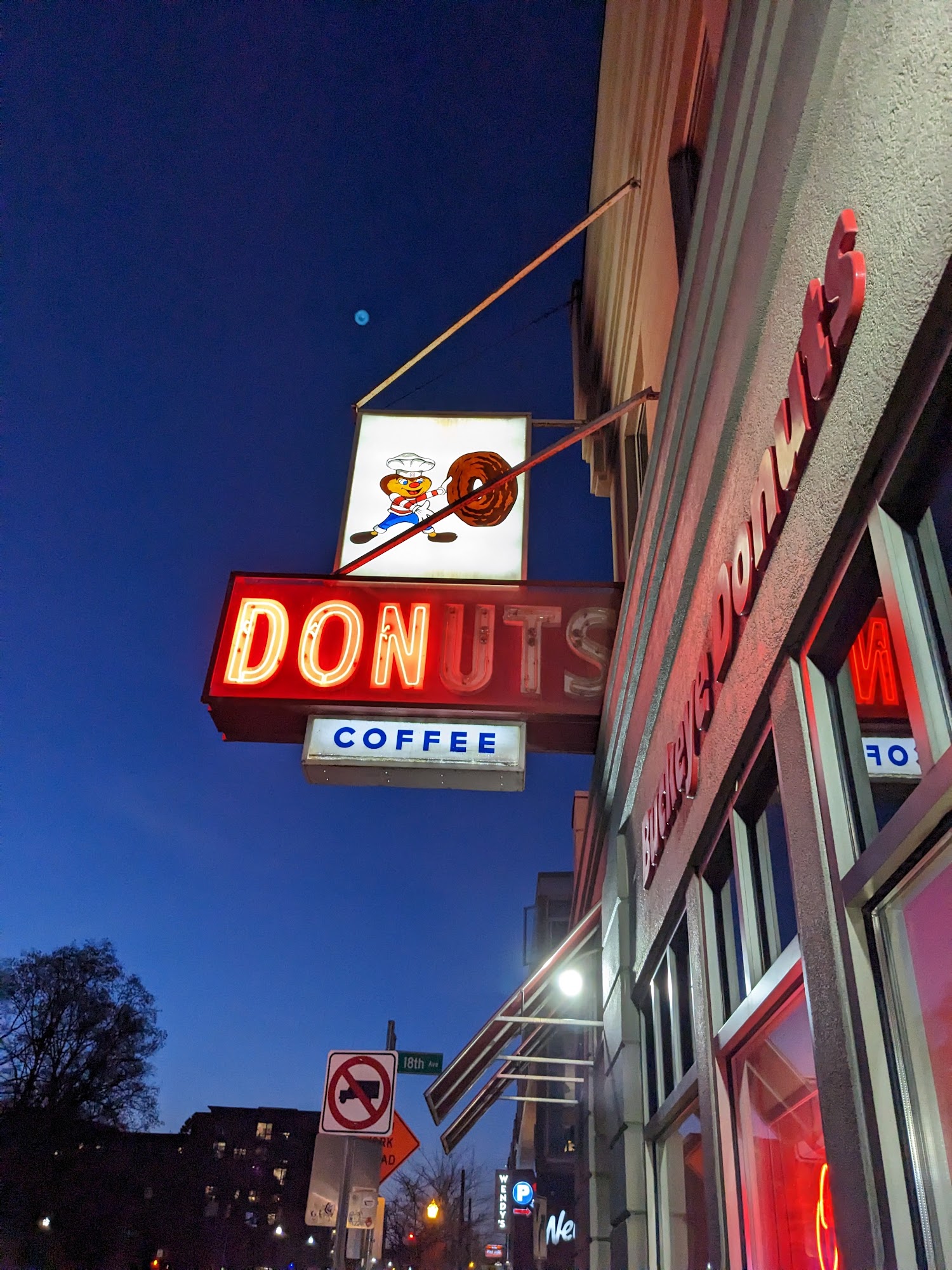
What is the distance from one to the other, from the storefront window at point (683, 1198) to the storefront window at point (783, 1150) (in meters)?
0.70

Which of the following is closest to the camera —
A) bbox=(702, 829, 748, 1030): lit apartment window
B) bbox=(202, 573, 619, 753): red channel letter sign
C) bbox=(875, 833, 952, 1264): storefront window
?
bbox=(875, 833, 952, 1264): storefront window

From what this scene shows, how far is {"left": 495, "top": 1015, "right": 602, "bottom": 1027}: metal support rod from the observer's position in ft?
31.1

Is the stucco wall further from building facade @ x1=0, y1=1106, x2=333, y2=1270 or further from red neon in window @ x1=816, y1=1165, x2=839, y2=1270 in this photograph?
building facade @ x1=0, y1=1106, x2=333, y2=1270

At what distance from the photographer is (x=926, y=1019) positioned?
286 cm

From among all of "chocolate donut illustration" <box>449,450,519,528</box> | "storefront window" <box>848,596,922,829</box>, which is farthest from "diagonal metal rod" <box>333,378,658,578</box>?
"storefront window" <box>848,596,922,829</box>

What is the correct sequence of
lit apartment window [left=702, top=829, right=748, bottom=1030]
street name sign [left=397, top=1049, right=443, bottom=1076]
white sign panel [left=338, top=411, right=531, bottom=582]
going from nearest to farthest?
lit apartment window [left=702, top=829, right=748, bottom=1030] → white sign panel [left=338, top=411, right=531, bottom=582] → street name sign [left=397, top=1049, right=443, bottom=1076]

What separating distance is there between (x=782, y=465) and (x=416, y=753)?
627 centimetres

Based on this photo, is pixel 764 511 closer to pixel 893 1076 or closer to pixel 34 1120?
pixel 893 1076

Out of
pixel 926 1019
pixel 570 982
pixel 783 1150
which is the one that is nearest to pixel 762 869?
pixel 783 1150

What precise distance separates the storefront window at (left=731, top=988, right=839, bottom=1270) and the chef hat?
8517 mm

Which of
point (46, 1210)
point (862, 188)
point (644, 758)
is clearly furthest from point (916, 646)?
point (46, 1210)

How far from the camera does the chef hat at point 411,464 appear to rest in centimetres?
1219

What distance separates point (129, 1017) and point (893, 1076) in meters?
45.6

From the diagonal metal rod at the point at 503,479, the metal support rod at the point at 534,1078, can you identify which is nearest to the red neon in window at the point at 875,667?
the diagonal metal rod at the point at 503,479
